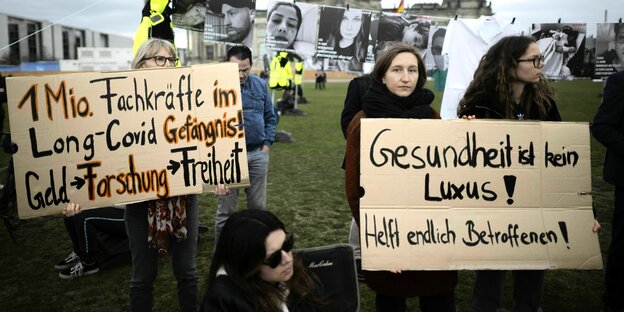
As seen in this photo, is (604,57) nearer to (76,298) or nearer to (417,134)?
(417,134)

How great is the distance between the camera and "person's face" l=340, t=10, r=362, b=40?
6266 mm

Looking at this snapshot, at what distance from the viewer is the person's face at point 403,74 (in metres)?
2.05

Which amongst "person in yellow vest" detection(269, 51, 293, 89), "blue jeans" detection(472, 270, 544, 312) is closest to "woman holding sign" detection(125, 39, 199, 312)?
"blue jeans" detection(472, 270, 544, 312)

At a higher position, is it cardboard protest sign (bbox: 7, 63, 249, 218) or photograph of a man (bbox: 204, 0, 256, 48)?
photograph of a man (bbox: 204, 0, 256, 48)

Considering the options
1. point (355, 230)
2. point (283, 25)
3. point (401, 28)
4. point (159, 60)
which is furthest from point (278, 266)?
point (401, 28)

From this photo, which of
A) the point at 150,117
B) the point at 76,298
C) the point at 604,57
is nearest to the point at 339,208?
the point at 76,298

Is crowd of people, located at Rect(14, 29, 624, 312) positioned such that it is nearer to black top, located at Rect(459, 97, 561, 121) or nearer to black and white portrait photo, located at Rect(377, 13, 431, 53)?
black top, located at Rect(459, 97, 561, 121)

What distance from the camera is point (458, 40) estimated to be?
5969 mm

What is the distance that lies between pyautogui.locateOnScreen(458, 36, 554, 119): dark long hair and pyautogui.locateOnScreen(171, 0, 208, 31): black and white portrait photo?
312 cm

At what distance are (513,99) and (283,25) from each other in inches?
162

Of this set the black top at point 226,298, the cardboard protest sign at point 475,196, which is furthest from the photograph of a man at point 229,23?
the black top at point 226,298

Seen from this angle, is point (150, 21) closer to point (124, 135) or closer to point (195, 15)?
point (195, 15)

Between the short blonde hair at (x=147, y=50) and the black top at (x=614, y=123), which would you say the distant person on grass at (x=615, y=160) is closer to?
the black top at (x=614, y=123)

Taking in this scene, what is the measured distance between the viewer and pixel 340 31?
6273 mm
